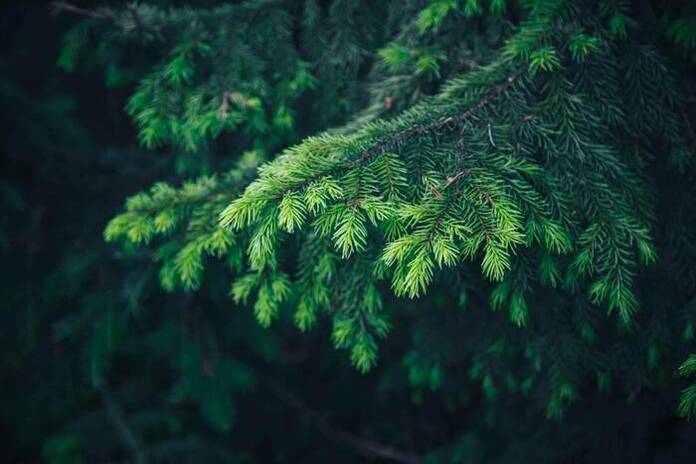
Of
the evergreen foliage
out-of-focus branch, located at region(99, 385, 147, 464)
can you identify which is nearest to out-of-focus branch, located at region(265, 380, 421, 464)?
out-of-focus branch, located at region(99, 385, 147, 464)

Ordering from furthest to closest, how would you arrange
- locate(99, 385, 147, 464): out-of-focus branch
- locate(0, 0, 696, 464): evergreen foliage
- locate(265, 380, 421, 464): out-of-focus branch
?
locate(265, 380, 421, 464): out-of-focus branch
locate(99, 385, 147, 464): out-of-focus branch
locate(0, 0, 696, 464): evergreen foliage

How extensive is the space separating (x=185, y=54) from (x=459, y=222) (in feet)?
4.54

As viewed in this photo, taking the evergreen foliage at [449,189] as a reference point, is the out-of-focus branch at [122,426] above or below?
below

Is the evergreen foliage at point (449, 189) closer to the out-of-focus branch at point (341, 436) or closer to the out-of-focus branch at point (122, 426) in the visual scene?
the out-of-focus branch at point (122, 426)

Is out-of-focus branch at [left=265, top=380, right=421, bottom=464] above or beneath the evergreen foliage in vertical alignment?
beneath

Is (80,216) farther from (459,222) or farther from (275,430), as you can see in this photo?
(459,222)

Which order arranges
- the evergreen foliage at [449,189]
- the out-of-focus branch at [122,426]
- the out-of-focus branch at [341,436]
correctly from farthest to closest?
the out-of-focus branch at [341,436] → the out-of-focus branch at [122,426] → the evergreen foliage at [449,189]

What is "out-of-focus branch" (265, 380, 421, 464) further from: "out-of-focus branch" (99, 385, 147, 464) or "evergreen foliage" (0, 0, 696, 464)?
"evergreen foliage" (0, 0, 696, 464)

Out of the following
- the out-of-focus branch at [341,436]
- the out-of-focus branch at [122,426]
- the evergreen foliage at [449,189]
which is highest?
the evergreen foliage at [449,189]

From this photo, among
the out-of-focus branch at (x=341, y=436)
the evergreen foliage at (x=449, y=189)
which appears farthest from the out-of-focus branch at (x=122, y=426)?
the out-of-focus branch at (x=341, y=436)

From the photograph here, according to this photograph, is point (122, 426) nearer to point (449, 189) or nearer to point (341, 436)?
point (341, 436)

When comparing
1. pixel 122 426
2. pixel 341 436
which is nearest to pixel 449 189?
pixel 122 426

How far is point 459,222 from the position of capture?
1.22 meters

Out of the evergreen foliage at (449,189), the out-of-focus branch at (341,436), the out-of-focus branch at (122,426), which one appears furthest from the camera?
the out-of-focus branch at (341,436)
